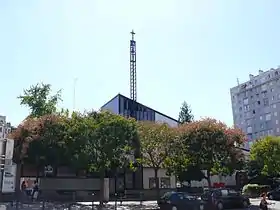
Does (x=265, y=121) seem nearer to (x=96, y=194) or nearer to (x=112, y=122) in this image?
(x=96, y=194)

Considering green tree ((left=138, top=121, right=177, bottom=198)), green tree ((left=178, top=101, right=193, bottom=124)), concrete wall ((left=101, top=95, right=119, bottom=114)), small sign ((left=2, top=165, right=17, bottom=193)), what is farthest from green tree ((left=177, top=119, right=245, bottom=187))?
green tree ((left=178, top=101, right=193, bottom=124))

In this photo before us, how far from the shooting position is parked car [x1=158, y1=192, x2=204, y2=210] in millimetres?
24766

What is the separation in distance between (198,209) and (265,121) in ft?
232

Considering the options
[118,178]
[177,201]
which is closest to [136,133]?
[177,201]

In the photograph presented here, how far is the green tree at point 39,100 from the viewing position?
46.8 meters

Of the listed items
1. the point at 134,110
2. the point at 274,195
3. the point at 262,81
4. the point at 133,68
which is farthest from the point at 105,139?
the point at 262,81

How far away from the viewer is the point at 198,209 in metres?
25.2

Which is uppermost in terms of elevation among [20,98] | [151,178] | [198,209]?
[20,98]

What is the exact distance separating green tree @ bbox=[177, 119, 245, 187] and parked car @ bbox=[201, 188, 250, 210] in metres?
4.10

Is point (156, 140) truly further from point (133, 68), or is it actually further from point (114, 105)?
point (133, 68)

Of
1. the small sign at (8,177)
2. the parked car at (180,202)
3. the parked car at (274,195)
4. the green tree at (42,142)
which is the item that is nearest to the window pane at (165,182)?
the parked car at (274,195)

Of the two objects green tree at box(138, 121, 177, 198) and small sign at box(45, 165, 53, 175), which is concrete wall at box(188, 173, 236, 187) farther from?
small sign at box(45, 165, 53, 175)

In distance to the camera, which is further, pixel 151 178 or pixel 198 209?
pixel 151 178

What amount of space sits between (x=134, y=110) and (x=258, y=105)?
2224 inches
